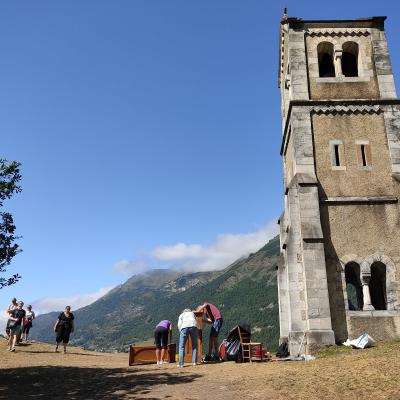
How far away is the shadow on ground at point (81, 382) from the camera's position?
914 centimetres

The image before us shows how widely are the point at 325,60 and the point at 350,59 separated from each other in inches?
44.5

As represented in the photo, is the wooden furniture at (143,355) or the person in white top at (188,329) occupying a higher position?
the person in white top at (188,329)

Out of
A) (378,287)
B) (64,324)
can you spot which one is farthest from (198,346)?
(378,287)

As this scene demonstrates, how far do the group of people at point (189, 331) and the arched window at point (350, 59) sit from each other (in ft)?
42.7

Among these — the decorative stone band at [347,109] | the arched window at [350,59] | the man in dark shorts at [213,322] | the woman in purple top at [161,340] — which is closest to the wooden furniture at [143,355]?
the woman in purple top at [161,340]

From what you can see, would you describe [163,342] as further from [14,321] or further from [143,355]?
[14,321]

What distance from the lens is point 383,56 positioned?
19906mm

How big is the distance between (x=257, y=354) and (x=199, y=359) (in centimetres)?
180

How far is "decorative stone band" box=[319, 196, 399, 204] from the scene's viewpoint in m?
17.3

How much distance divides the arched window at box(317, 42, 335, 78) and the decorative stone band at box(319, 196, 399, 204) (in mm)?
6642

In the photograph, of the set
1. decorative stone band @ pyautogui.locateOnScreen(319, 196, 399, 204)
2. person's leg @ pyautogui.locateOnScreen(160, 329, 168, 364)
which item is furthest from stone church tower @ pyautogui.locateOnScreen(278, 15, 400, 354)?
person's leg @ pyautogui.locateOnScreen(160, 329, 168, 364)

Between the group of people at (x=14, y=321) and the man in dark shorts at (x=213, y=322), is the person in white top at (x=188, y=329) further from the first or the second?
the group of people at (x=14, y=321)

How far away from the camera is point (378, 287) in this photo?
18.9 meters

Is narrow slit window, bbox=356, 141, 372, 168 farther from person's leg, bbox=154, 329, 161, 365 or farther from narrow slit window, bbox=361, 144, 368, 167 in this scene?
person's leg, bbox=154, 329, 161, 365
